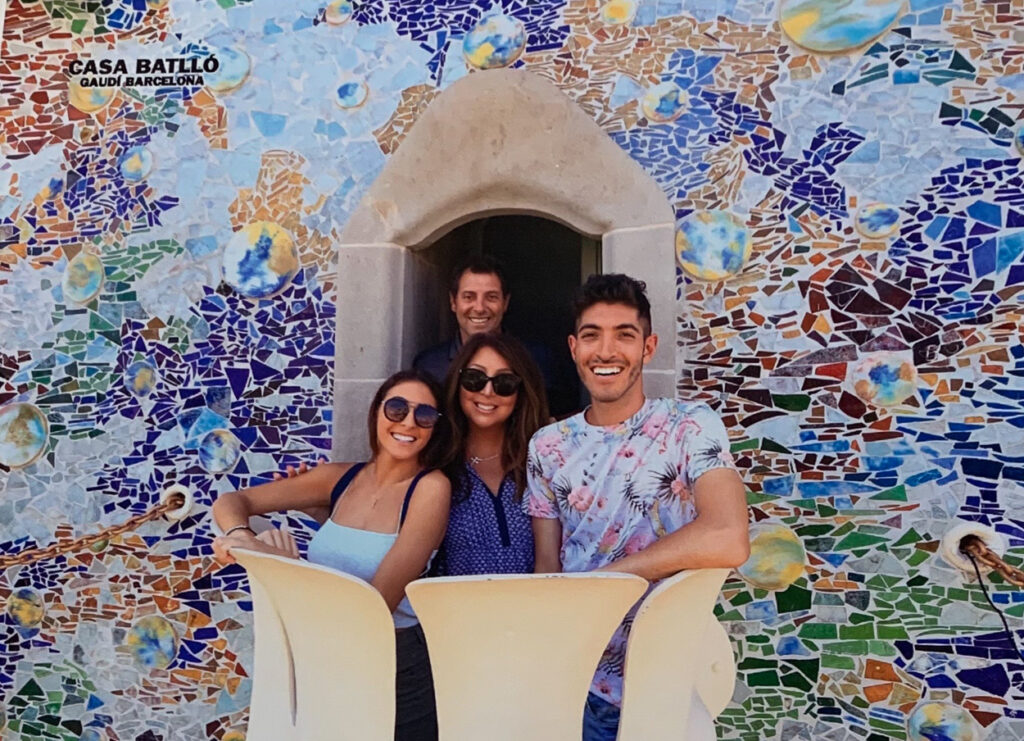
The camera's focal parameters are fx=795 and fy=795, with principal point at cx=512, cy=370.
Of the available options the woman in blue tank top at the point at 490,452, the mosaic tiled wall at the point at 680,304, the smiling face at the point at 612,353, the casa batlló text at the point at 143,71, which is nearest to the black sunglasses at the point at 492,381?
the woman in blue tank top at the point at 490,452

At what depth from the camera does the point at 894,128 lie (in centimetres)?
263

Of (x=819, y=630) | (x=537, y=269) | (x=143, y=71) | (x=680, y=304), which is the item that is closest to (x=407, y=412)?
(x=680, y=304)

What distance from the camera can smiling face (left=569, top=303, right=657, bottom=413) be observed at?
1903 mm

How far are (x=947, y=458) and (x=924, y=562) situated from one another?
1.10ft

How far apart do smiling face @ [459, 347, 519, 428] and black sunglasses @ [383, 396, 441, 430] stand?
110mm

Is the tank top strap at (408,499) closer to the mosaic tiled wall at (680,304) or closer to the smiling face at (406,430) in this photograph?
the smiling face at (406,430)

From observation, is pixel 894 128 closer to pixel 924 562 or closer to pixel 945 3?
pixel 945 3

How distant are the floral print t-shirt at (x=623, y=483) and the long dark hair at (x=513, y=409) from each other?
18 cm

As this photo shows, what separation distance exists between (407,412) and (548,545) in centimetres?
49

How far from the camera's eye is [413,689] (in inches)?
76.2

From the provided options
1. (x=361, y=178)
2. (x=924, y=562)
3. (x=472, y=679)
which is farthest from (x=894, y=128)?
(x=472, y=679)

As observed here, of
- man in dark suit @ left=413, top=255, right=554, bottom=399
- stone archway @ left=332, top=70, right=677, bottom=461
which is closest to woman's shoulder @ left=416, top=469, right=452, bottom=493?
man in dark suit @ left=413, top=255, right=554, bottom=399

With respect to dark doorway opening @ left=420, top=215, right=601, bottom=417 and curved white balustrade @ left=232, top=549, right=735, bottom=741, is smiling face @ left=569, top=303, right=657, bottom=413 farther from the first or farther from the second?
dark doorway opening @ left=420, top=215, right=601, bottom=417

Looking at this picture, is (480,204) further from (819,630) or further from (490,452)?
(819,630)
